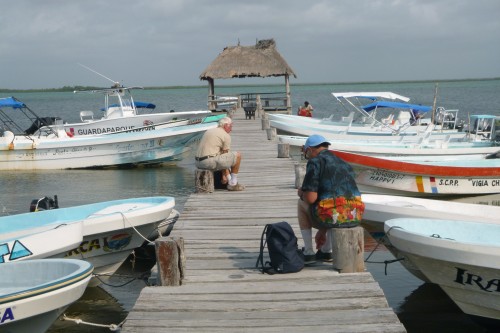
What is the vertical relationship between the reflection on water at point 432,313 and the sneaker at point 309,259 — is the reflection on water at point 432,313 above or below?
below

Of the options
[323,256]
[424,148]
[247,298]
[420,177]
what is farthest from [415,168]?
[247,298]

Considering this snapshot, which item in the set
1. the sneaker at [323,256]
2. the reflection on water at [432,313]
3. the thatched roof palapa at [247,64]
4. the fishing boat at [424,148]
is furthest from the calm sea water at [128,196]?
the thatched roof palapa at [247,64]

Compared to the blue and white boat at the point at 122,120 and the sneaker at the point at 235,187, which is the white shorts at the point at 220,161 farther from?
the blue and white boat at the point at 122,120

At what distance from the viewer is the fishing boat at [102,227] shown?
8203 mm

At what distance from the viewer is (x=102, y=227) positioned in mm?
8398

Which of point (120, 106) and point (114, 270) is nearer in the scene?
point (114, 270)

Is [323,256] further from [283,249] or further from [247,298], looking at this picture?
[247,298]

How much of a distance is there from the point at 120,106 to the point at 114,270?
670 inches

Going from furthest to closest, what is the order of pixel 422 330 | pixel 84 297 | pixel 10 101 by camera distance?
pixel 10 101
pixel 84 297
pixel 422 330

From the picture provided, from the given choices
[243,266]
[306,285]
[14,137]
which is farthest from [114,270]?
[14,137]

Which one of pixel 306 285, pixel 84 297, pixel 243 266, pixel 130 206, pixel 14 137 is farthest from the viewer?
pixel 14 137

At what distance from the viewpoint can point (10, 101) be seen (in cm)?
2484

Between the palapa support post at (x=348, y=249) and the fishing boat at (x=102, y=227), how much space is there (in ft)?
10.1

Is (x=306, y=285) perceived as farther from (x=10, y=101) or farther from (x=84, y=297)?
(x=10, y=101)
